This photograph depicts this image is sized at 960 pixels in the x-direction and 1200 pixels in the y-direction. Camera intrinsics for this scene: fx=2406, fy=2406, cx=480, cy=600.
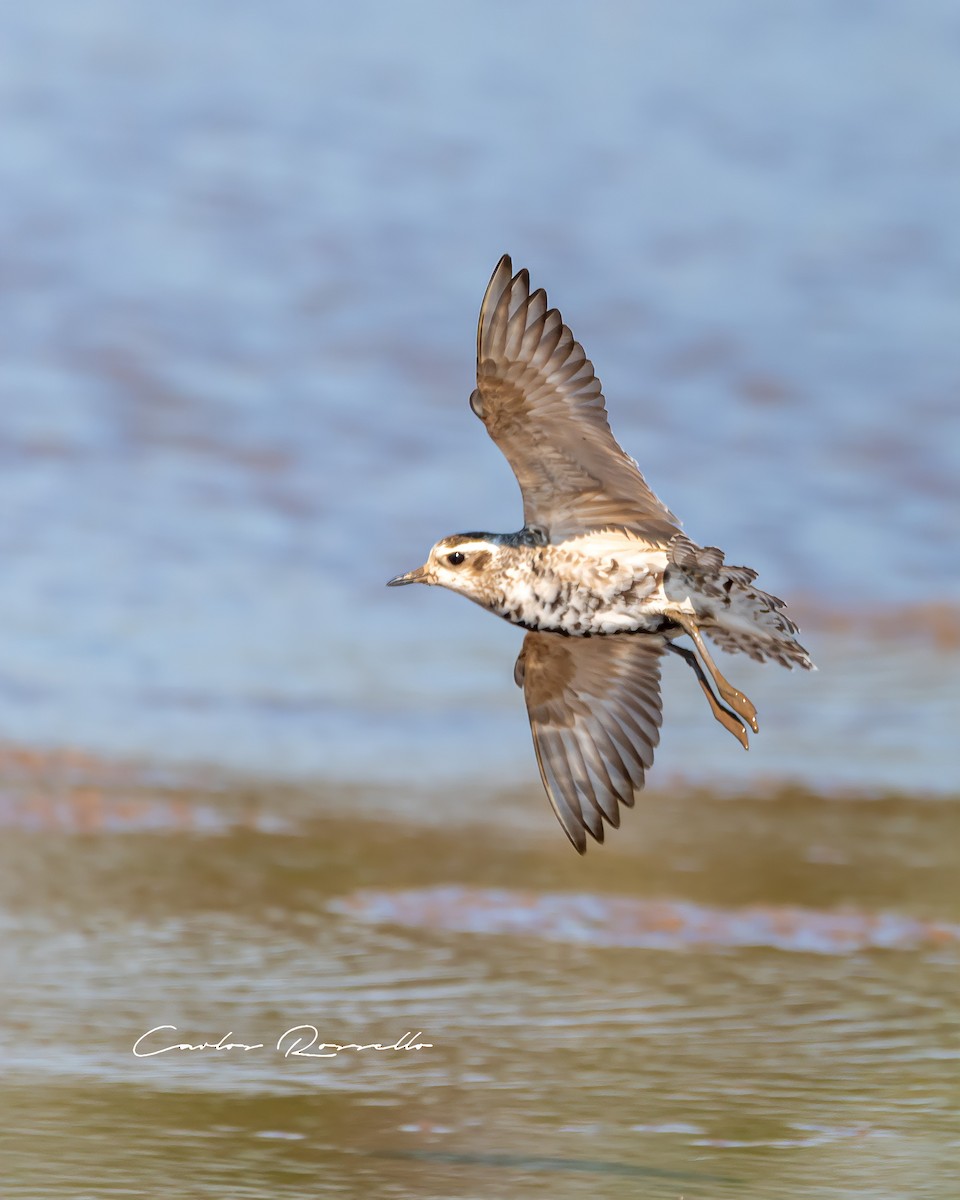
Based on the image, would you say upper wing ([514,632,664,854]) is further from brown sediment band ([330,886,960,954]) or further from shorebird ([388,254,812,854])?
brown sediment band ([330,886,960,954])

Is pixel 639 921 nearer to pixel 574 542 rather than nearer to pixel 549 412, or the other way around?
pixel 574 542

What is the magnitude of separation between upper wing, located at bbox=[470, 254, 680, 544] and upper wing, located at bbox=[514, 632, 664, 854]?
500 mm

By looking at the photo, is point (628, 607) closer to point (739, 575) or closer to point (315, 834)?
point (739, 575)

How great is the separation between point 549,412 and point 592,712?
0.99 meters

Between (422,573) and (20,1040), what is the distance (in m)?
1.83

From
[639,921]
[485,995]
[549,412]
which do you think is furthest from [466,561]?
[639,921]

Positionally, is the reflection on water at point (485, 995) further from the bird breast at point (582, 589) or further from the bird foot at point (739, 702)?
the bird breast at point (582, 589)

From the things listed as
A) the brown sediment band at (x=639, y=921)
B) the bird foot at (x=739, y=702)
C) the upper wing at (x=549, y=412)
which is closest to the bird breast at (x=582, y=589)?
the upper wing at (x=549, y=412)

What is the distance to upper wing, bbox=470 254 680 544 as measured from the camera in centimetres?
637

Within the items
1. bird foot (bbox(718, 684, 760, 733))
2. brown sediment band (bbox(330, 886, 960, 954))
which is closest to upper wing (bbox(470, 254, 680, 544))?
bird foot (bbox(718, 684, 760, 733))

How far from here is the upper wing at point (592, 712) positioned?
6828 mm

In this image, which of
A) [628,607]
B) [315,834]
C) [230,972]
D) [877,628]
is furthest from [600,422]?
[877,628]

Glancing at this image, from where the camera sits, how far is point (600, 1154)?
20.0ft

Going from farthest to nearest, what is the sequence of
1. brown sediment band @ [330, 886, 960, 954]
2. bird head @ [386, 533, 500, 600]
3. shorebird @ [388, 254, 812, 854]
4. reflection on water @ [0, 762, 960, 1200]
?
1. brown sediment band @ [330, 886, 960, 954]
2. bird head @ [386, 533, 500, 600]
3. shorebird @ [388, 254, 812, 854]
4. reflection on water @ [0, 762, 960, 1200]
